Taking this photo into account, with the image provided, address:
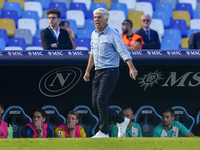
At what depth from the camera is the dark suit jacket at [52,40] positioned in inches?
252

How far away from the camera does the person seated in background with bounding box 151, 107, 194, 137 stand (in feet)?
22.0

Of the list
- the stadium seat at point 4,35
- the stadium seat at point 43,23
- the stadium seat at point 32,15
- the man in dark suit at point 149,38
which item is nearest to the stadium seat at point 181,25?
the stadium seat at point 43,23

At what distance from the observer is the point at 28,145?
180 inches

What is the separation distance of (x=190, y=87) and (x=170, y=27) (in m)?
4.74

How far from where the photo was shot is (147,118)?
6.96 metres

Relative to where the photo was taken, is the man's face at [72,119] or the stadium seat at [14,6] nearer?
Answer: the man's face at [72,119]

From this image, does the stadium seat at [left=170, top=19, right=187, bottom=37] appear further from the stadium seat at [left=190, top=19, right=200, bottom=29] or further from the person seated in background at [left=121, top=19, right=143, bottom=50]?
the person seated in background at [left=121, top=19, right=143, bottom=50]

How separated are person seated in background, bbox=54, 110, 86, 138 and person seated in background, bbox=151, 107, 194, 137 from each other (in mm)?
1152

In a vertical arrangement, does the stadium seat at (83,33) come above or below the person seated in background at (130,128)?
above

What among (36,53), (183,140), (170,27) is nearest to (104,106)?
(183,140)

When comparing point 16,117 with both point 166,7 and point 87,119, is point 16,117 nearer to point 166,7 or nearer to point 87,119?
point 87,119

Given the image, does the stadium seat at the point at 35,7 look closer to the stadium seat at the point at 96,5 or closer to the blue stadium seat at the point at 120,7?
the stadium seat at the point at 96,5

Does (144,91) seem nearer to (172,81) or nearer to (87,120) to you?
(172,81)

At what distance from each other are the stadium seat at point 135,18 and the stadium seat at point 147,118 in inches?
176
